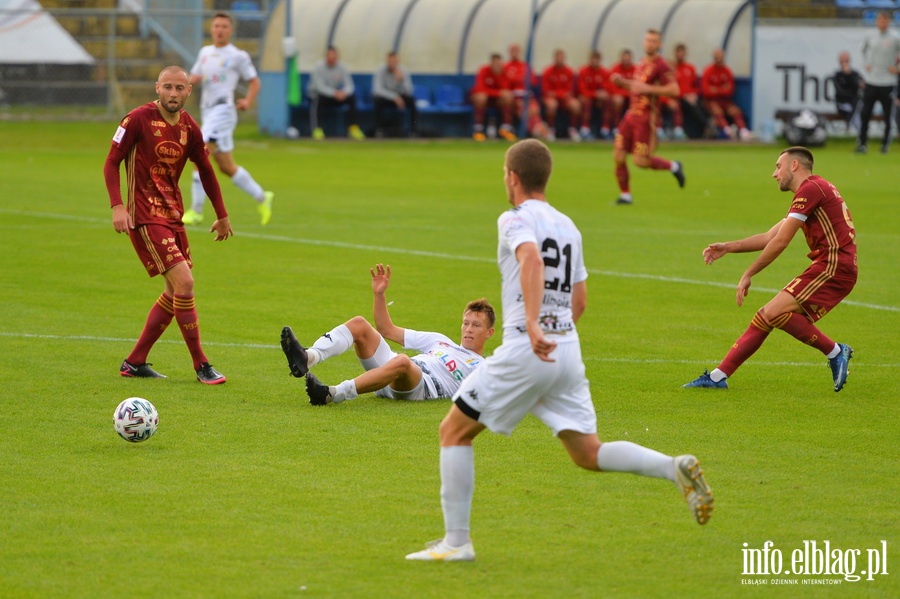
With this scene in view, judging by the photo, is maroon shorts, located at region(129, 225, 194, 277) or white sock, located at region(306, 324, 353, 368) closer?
white sock, located at region(306, 324, 353, 368)

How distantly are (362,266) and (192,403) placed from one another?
603 centimetres

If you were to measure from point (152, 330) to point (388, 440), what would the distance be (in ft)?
7.69

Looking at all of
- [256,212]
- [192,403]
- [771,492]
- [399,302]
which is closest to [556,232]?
[771,492]

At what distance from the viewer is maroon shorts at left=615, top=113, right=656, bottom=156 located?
1980cm

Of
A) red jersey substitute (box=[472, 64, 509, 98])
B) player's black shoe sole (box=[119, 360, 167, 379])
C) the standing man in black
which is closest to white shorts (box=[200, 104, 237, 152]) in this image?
player's black shoe sole (box=[119, 360, 167, 379])

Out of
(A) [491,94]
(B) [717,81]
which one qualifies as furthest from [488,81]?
(B) [717,81]

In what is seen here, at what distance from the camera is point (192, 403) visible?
8.21 metres

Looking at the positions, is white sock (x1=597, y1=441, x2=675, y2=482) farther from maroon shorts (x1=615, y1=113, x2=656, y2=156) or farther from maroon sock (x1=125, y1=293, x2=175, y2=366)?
maroon shorts (x1=615, y1=113, x2=656, y2=156)

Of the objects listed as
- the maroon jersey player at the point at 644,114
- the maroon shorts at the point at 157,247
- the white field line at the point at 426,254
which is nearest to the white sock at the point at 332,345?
the maroon shorts at the point at 157,247

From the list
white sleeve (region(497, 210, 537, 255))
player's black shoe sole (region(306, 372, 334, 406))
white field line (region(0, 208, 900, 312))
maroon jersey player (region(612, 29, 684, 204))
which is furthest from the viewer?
maroon jersey player (region(612, 29, 684, 204))

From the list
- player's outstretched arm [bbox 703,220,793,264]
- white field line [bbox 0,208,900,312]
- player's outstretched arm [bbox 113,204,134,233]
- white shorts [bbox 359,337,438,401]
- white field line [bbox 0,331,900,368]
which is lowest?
white field line [bbox 0,208,900,312]

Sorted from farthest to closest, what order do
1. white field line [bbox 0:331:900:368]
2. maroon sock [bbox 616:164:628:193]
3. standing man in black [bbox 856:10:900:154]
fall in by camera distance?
standing man in black [bbox 856:10:900:154] → maroon sock [bbox 616:164:628:193] → white field line [bbox 0:331:900:368]

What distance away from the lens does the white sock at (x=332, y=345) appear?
27.2 ft

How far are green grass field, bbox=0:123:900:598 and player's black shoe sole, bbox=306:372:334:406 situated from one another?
0.25 feet
